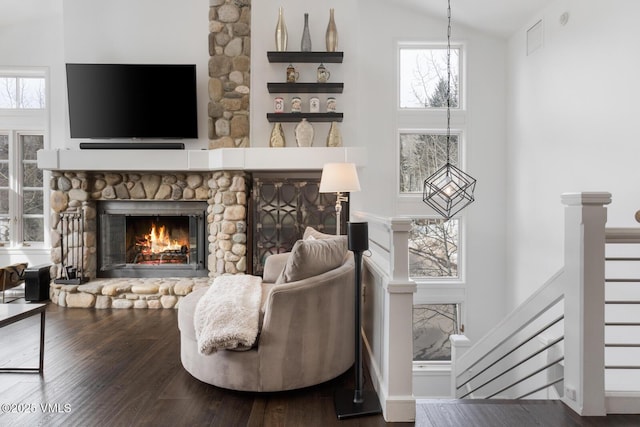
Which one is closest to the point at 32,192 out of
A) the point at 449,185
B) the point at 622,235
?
the point at 449,185

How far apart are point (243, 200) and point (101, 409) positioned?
260cm

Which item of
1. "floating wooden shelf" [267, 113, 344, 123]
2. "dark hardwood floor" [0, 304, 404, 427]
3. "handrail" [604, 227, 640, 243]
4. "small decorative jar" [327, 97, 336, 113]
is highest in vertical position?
"small decorative jar" [327, 97, 336, 113]

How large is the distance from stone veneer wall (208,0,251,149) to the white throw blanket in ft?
7.96

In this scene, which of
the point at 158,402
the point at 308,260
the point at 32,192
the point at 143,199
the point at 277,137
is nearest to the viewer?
the point at 158,402

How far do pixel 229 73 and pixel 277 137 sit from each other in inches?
37.0

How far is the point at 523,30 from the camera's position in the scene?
4.57m

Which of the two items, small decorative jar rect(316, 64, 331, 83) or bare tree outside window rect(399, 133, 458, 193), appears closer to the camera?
small decorative jar rect(316, 64, 331, 83)

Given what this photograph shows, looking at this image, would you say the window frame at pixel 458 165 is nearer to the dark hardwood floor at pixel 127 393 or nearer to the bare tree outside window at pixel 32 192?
the dark hardwood floor at pixel 127 393

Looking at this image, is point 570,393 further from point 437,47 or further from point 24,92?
point 24,92

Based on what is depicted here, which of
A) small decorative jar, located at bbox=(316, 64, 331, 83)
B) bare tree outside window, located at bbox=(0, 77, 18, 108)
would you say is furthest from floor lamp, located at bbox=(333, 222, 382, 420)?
bare tree outside window, located at bbox=(0, 77, 18, 108)

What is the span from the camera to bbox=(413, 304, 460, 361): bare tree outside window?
5.20 meters

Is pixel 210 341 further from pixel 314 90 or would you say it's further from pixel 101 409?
pixel 314 90

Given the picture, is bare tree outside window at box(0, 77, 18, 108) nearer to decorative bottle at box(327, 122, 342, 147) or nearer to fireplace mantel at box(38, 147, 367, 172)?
fireplace mantel at box(38, 147, 367, 172)

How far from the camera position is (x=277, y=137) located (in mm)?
4477
